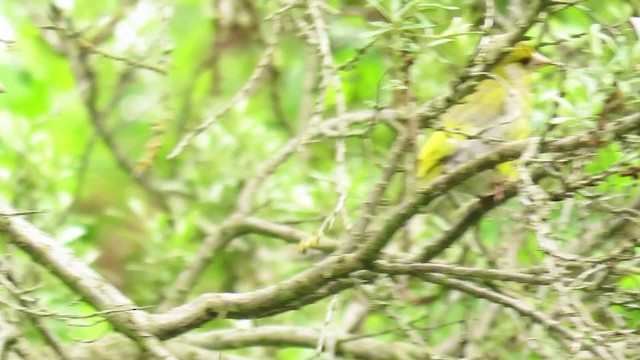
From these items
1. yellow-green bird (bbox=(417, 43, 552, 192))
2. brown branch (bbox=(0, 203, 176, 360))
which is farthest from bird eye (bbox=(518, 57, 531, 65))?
brown branch (bbox=(0, 203, 176, 360))

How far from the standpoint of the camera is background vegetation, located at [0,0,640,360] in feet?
4.82

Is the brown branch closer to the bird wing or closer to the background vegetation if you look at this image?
the background vegetation

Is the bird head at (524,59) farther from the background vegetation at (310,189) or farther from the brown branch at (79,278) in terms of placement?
the brown branch at (79,278)

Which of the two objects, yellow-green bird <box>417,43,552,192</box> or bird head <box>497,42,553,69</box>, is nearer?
bird head <box>497,42,553,69</box>

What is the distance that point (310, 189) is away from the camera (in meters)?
2.85

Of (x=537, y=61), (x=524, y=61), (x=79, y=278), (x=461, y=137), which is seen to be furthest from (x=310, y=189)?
(x=79, y=278)

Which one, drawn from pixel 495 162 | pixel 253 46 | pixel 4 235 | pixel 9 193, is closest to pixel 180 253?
pixel 9 193

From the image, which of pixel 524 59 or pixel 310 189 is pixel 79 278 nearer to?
pixel 524 59

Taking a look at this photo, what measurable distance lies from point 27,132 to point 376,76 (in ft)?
2.97

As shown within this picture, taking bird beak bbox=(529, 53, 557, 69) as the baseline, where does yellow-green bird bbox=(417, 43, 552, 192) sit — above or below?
below

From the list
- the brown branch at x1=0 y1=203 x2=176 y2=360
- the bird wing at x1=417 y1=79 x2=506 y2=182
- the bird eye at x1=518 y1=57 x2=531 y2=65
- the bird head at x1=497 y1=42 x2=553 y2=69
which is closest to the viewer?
the brown branch at x1=0 y1=203 x2=176 y2=360

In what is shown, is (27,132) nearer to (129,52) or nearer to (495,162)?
(129,52)

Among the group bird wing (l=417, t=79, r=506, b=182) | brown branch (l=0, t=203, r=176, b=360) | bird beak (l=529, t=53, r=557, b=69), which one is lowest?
bird wing (l=417, t=79, r=506, b=182)

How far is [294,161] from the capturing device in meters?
3.14
